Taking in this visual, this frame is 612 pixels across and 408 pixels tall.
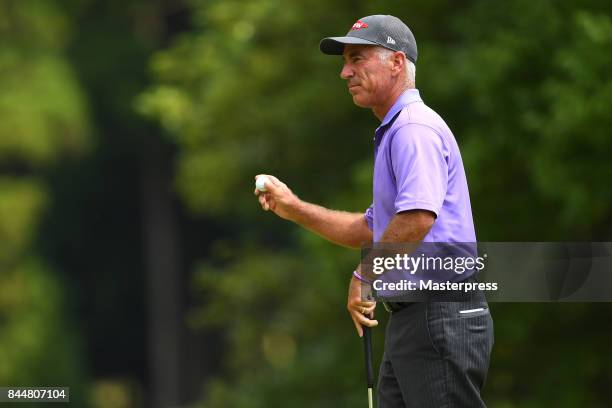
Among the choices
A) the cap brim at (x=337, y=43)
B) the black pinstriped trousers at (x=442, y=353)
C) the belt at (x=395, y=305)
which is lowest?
the black pinstriped trousers at (x=442, y=353)

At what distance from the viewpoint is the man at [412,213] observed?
5070 mm

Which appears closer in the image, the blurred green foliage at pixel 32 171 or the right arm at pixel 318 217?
the right arm at pixel 318 217

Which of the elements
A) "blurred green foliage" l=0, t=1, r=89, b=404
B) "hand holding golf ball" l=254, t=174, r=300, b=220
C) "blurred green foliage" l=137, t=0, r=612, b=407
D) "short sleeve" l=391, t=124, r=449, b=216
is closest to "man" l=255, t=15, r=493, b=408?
"short sleeve" l=391, t=124, r=449, b=216

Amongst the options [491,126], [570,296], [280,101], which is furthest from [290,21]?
[570,296]

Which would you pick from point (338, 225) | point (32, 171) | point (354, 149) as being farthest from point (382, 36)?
point (32, 171)

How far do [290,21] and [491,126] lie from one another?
3.71 meters

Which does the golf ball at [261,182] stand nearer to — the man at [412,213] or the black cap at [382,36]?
the man at [412,213]

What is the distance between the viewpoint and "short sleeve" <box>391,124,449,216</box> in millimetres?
5023

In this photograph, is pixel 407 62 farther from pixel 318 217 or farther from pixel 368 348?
pixel 368 348

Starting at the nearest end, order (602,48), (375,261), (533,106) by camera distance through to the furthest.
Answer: (375,261) → (602,48) → (533,106)

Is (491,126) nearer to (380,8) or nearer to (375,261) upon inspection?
(380,8)

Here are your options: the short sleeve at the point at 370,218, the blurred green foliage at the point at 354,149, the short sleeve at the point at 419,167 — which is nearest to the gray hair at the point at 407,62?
the short sleeve at the point at 419,167

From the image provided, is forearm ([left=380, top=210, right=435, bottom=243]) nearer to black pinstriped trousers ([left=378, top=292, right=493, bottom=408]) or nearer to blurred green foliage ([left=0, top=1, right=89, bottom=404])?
black pinstriped trousers ([left=378, top=292, right=493, bottom=408])

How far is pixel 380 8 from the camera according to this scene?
49.3 feet
